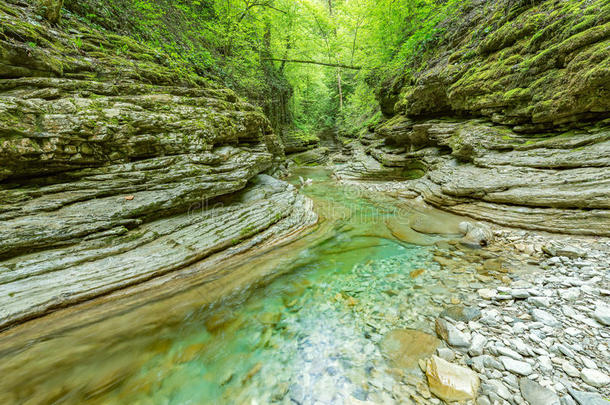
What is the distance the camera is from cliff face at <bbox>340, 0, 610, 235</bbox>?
4445 mm

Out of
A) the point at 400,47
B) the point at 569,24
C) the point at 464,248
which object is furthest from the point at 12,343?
the point at 400,47

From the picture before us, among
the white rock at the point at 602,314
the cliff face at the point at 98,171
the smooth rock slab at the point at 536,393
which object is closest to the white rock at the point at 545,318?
the white rock at the point at 602,314

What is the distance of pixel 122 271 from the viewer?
382cm

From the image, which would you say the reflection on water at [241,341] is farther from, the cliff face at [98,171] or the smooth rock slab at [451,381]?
the cliff face at [98,171]

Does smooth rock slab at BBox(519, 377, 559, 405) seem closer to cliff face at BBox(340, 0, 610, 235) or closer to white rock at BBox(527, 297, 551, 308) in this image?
white rock at BBox(527, 297, 551, 308)

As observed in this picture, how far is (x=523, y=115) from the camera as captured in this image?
6043mm

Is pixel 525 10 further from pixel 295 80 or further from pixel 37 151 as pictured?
pixel 295 80

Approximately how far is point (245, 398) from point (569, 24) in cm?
1023

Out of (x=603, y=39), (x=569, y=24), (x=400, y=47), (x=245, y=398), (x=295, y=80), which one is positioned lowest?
(x=245, y=398)

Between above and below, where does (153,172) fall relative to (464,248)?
above

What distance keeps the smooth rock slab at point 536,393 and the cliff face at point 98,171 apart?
4958 millimetres

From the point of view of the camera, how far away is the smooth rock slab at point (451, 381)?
6.14ft

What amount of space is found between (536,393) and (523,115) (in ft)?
24.8

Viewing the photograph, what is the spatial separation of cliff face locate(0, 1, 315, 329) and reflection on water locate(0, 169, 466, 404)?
2.68 ft
